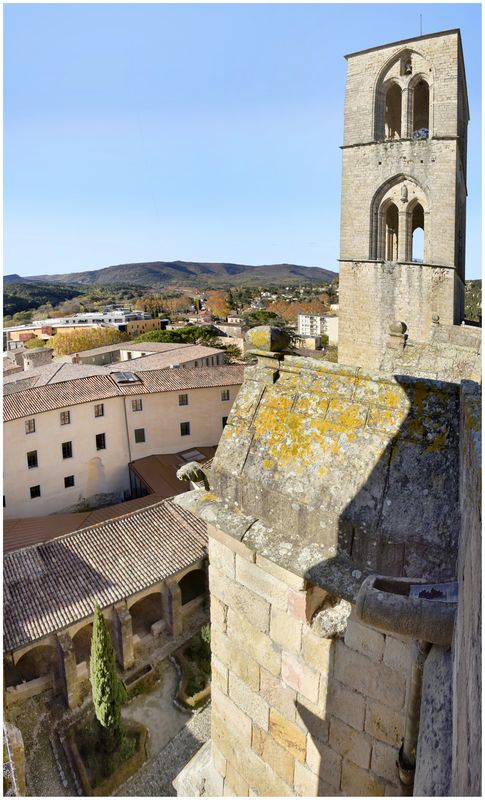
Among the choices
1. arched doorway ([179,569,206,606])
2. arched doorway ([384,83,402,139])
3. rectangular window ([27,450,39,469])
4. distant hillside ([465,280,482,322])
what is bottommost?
arched doorway ([179,569,206,606])

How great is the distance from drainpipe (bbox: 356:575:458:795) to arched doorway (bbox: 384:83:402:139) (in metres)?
19.9

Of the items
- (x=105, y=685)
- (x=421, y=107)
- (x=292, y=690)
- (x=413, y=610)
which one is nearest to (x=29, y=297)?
(x=421, y=107)

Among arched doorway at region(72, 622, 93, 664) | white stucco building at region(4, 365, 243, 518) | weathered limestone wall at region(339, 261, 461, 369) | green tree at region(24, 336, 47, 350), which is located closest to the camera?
arched doorway at region(72, 622, 93, 664)

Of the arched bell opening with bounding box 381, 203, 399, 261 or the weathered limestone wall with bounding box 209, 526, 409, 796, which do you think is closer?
the weathered limestone wall with bounding box 209, 526, 409, 796

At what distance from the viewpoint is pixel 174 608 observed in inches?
623

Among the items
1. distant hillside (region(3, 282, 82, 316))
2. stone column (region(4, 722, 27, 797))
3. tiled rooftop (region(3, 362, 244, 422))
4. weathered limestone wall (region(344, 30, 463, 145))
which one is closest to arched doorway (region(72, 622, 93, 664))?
stone column (region(4, 722, 27, 797))

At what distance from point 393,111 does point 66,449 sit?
767 inches

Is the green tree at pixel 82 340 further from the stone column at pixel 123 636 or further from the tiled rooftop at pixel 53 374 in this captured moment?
the stone column at pixel 123 636

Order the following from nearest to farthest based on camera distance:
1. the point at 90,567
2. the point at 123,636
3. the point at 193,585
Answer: the point at 123,636 < the point at 90,567 < the point at 193,585

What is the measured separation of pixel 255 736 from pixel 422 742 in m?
1.80

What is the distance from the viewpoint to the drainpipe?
203cm

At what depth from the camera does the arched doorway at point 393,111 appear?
18906 mm

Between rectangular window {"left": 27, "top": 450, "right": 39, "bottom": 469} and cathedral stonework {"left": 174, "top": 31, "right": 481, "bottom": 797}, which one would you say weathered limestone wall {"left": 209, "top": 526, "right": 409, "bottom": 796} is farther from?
rectangular window {"left": 27, "top": 450, "right": 39, "bottom": 469}

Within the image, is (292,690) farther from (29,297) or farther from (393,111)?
(29,297)
